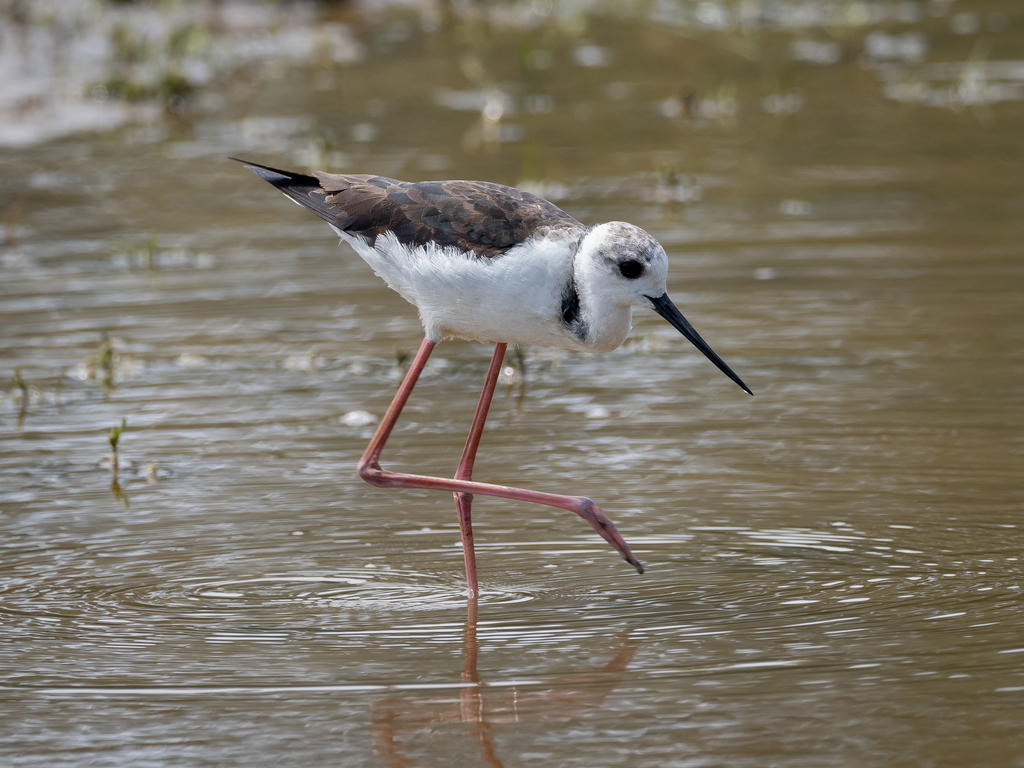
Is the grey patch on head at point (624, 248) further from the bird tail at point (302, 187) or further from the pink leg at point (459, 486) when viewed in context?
the bird tail at point (302, 187)

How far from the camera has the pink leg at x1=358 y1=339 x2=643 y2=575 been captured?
4879 mm

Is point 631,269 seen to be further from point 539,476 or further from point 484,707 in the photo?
point 539,476

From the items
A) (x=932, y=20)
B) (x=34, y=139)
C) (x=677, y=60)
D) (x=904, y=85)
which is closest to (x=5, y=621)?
(x=34, y=139)

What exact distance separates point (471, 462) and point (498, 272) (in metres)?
1.04

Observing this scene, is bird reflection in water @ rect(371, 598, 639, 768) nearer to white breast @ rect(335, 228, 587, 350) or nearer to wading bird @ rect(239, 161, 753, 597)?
wading bird @ rect(239, 161, 753, 597)

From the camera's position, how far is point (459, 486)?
522 centimetres

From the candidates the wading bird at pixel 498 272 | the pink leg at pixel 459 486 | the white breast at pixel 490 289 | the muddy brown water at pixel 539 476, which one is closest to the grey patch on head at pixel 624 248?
the wading bird at pixel 498 272

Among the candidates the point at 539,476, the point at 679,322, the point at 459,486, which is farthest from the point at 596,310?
the point at 539,476

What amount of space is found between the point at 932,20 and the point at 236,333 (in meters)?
12.1

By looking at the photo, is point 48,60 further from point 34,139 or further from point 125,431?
point 125,431

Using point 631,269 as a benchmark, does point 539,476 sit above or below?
below

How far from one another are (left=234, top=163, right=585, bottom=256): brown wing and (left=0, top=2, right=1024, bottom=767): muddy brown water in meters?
1.11

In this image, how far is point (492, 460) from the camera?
247 inches

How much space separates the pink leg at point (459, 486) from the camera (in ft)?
16.0
